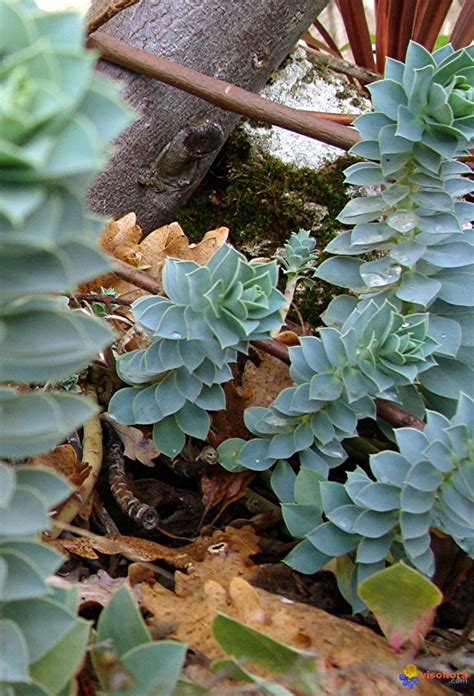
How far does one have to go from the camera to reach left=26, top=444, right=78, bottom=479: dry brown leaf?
932mm

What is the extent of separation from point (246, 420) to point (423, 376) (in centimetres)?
23

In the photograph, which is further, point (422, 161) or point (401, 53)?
point (401, 53)

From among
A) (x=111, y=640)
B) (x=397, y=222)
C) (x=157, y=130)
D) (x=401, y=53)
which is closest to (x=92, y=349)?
(x=111, y=640)

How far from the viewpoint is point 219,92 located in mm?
1246

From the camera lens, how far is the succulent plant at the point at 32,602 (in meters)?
0.48

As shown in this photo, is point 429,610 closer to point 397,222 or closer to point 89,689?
point 89,689

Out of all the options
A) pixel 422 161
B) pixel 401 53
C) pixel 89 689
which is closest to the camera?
pixel 89 689

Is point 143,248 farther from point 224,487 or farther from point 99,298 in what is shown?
point 224,487

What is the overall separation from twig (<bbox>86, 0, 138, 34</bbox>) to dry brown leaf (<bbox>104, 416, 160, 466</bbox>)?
2.14 feet

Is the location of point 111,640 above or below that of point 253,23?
below

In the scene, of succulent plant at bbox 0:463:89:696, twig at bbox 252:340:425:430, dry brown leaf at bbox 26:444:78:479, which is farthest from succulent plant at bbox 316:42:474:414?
succulent plant at bbox 0:463:89:696

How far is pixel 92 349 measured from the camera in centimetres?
48

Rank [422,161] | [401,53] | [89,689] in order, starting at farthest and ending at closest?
[401,53] → [422,161] → [89,689]

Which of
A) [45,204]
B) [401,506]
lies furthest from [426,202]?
[45,204]
